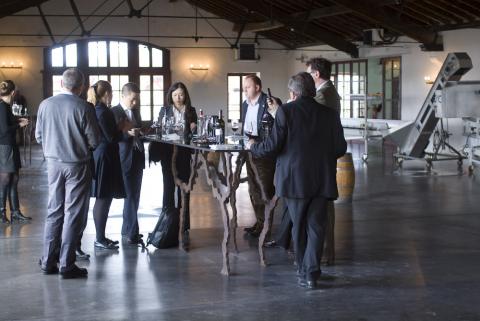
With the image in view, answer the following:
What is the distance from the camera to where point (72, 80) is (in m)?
5.26

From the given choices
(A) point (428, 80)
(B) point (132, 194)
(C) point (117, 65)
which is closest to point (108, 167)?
(B) point (132, 194)

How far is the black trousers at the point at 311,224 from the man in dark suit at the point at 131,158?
1.92 metres

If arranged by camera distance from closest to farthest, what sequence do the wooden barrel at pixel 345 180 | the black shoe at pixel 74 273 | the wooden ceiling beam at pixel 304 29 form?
1. the black shoe at pixel 74 273
2. the wooden barrel at pixel 345 180
3. the wooden ceiling beam at pixel 304 29

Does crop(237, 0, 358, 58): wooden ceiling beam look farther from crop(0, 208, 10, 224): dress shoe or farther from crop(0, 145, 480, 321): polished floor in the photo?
crop(0, 208, 10, 224): dress shoe

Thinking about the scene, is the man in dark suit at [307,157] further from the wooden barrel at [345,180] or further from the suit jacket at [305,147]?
the wooden barrel at [345,180]

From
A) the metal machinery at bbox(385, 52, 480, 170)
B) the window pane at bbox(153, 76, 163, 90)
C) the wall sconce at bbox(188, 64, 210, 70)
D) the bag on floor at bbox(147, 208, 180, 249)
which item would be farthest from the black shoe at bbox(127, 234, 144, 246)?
the wall sconce at bbox(188, 64, 210, 70)

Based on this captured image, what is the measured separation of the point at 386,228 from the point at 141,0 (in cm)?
1679

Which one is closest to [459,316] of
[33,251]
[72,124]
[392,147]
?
[72,124]

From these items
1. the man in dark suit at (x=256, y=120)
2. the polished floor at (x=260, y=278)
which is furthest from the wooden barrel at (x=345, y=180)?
the man in dark suit at (x=256, y=120)

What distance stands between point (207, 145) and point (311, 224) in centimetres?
111

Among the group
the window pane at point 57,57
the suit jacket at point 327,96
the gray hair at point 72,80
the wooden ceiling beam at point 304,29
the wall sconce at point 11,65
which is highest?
the wooden ceiling beam at point 304,29

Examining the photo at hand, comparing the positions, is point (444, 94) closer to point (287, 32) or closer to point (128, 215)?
point (128, 215)

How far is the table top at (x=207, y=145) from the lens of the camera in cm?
Result: 528

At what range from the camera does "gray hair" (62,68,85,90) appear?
5258mm
